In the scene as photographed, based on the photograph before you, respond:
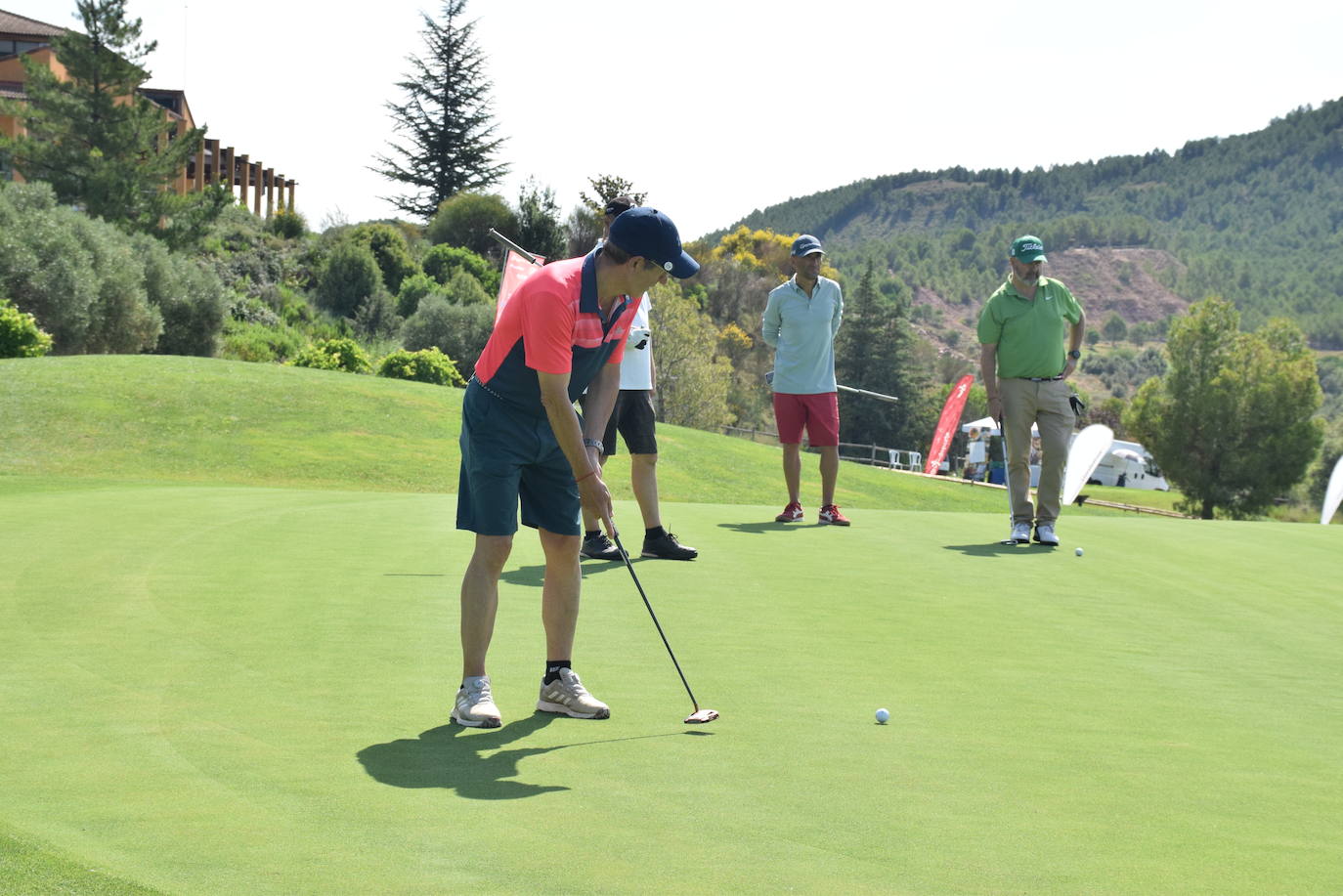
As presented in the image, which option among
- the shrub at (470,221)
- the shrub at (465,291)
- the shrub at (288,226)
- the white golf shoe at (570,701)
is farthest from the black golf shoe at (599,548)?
the shrub at (470,221)

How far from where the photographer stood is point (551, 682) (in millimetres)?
4586

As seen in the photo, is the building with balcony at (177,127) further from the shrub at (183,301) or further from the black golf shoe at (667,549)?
the black golf shoe at (667,549)

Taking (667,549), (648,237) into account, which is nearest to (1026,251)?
(667,549)

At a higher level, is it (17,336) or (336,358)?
(336,358)

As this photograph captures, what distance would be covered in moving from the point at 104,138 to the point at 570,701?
52.3 meters

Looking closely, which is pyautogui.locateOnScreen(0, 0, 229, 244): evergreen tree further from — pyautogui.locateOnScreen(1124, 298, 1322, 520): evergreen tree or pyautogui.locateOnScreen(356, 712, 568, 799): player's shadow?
pyautogui.locateOnScreen(356, 712, 568, 799): player's shadow

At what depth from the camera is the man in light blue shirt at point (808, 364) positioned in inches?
404

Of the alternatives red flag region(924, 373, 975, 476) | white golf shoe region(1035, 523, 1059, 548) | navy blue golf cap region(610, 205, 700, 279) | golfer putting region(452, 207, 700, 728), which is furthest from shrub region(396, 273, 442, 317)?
navy blue golf cap region(610, 205, 700, 279)

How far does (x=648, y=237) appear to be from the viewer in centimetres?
442

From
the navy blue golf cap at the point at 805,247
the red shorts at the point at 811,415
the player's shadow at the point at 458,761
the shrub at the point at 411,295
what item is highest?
the shrub at the point at 411,295

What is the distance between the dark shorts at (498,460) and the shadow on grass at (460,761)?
73cm

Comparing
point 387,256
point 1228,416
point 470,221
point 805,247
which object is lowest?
point 805,247

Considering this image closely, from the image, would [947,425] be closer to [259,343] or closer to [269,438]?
[259,343]

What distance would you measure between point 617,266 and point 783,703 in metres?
1.64
